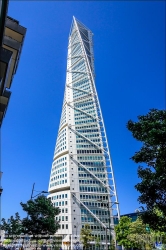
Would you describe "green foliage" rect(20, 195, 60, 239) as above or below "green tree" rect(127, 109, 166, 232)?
below

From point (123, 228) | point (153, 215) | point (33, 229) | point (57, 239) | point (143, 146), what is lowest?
point (57, 239)

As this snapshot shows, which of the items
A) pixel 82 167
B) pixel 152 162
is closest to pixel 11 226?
pixel 82 167

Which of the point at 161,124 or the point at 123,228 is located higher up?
the point at 161,124

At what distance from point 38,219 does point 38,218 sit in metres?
0.35

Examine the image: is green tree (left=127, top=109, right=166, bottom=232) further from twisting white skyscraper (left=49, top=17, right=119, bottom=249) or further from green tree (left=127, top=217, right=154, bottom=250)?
twisting white skyscraper (left=49, top=17, right=119, bottom=249)

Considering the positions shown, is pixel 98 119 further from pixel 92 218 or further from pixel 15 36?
pixel 15 36

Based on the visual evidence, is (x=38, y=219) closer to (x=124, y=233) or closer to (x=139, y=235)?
(x=139, y=235)

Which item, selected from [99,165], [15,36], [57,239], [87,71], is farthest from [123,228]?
[87,71]

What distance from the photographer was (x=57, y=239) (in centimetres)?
6550

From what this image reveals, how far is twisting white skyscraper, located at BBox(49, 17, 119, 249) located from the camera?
82.9m

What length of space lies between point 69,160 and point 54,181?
13.0m

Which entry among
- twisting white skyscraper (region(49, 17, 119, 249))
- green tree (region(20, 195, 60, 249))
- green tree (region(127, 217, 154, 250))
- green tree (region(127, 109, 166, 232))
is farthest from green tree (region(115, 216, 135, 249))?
green tree (region(127, 109, 166, 232))

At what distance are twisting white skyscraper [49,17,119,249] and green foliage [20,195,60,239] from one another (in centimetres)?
3417

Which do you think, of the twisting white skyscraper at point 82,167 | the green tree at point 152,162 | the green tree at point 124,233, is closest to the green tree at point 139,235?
the green tree at point 124,233
